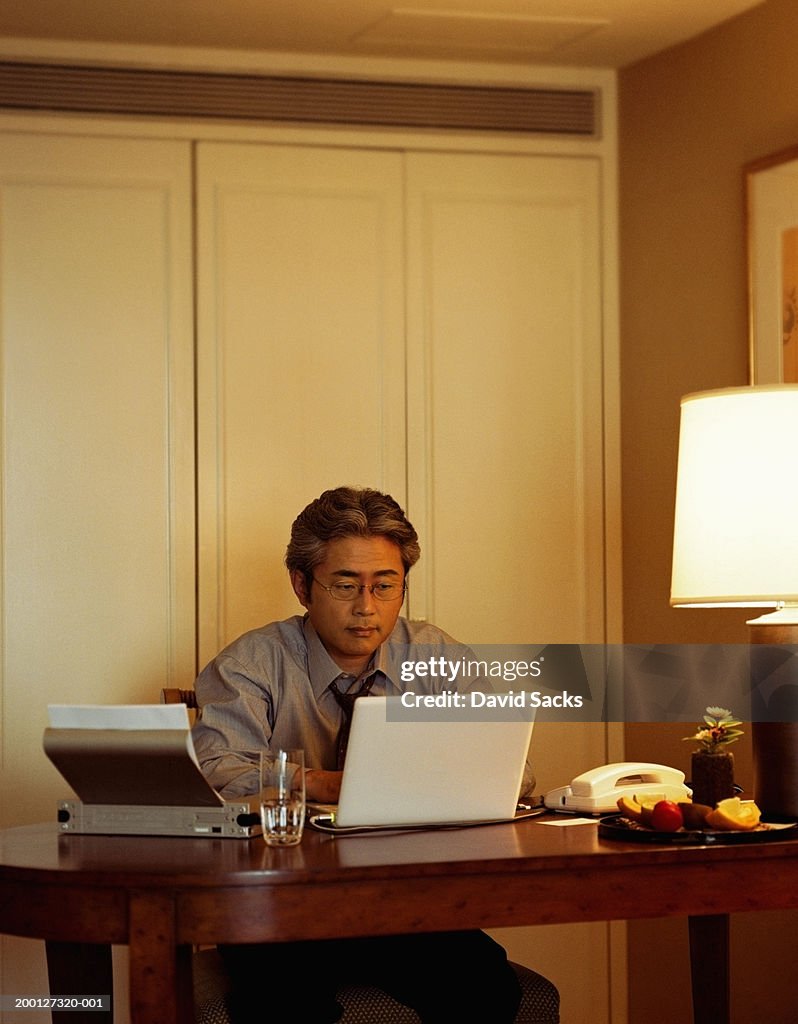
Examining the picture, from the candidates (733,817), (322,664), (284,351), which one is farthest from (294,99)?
(733,817)

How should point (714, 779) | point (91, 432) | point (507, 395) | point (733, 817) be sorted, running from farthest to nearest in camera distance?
point (507, 395), point (91, 432), point (714, 779), point (733, 817)

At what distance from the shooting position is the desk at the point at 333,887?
2082 mm

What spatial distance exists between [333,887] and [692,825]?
0.63 meters

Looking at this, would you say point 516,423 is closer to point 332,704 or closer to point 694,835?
point 332,704

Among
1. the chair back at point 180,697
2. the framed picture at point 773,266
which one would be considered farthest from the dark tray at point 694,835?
the framed picture at point 773,266

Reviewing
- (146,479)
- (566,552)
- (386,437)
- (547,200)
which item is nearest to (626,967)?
(566,552)

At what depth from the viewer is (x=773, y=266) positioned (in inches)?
140

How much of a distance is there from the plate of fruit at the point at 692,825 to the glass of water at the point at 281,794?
0.51 meters

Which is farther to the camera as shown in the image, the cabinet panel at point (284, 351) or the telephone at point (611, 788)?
the cabinet panel at point (284, 351)

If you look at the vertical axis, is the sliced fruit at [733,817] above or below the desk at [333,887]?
above

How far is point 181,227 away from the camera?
3.97 metres

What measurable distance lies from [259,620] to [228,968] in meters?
1.44

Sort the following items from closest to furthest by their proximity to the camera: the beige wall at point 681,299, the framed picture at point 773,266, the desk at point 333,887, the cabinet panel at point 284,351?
the desk at point 333,887, the framed picture at point 773,266, the beige wall at point 681,299, the cabinet panel at point 284,351

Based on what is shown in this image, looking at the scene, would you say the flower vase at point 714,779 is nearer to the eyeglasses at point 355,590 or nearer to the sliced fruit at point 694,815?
the sliced fruit at point 694,815
